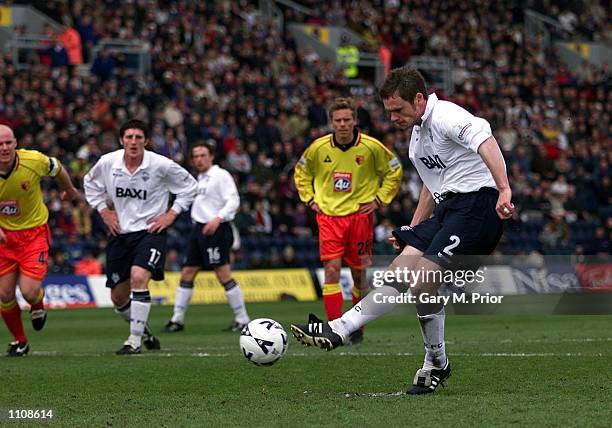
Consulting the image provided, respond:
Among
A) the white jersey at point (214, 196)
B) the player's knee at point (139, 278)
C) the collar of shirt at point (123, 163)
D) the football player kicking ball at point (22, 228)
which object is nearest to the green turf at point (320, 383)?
the football player kicking ball at point (22, 228)

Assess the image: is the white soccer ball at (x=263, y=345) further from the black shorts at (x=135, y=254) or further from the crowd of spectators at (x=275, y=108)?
the crowd of spectators at (x=275, y=108)

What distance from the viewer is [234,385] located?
9312 millimetres

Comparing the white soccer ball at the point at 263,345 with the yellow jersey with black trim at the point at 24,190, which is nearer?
the white soccer ball at the point at 263,345

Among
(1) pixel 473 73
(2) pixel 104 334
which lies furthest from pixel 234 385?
(1) pixel 473 73

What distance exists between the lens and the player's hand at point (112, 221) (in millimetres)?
12828

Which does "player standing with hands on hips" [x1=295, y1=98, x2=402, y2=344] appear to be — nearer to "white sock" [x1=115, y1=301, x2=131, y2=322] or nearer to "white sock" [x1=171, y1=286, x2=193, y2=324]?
"white sock" [x1=115, y1=301, x2=131, y2=322]

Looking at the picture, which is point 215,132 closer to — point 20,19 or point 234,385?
point 20,19

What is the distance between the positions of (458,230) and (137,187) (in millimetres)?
5381

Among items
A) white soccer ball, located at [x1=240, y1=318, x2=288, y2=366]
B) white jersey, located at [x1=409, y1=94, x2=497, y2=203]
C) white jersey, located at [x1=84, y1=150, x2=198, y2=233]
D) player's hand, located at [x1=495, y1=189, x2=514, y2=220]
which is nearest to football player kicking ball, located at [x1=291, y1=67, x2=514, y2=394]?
white jersey, located at [x1=409, y1=94, x2=497, y2=203]

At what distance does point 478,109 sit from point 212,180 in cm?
1945

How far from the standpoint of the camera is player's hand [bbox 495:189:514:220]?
768 cm

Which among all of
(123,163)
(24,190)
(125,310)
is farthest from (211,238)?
(24,190)

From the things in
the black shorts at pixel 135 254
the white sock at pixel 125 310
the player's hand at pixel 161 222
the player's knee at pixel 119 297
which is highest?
the player's hand at pixel 161 222

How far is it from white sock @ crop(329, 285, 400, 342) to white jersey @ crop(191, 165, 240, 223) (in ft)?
28.1
